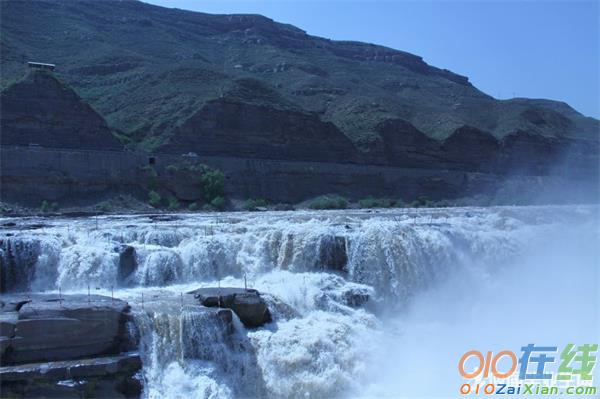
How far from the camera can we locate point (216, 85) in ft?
172

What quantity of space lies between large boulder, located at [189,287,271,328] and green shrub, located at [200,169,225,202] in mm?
21577

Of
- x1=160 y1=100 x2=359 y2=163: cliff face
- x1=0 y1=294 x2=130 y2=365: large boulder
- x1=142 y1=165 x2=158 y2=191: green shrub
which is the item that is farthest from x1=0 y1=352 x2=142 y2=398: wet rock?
x1=160 y1=100 x2=359 y2=163: cliff face

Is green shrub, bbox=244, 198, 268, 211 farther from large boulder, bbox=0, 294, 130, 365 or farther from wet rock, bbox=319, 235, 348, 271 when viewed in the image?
large boulder, bbox=0, 294, 130, 365

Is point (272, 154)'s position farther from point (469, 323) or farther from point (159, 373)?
point (159, 373)

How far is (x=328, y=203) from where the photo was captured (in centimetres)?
4072

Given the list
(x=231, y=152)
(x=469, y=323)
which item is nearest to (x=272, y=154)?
(x=231, y=152)

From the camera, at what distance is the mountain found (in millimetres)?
47094

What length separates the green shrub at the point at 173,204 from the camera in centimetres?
3456

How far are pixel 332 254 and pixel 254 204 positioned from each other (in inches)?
708

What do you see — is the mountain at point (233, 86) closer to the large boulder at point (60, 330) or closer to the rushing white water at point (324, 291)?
the rushing white water at point (324, 291)

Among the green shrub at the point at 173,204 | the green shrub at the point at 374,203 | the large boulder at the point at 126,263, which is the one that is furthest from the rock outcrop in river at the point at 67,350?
the green shrub at the point at 374,203

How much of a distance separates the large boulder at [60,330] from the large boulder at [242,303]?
2.07 meters

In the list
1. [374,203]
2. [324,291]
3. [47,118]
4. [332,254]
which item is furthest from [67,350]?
[374,203]

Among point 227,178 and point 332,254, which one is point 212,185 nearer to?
point 227,178
